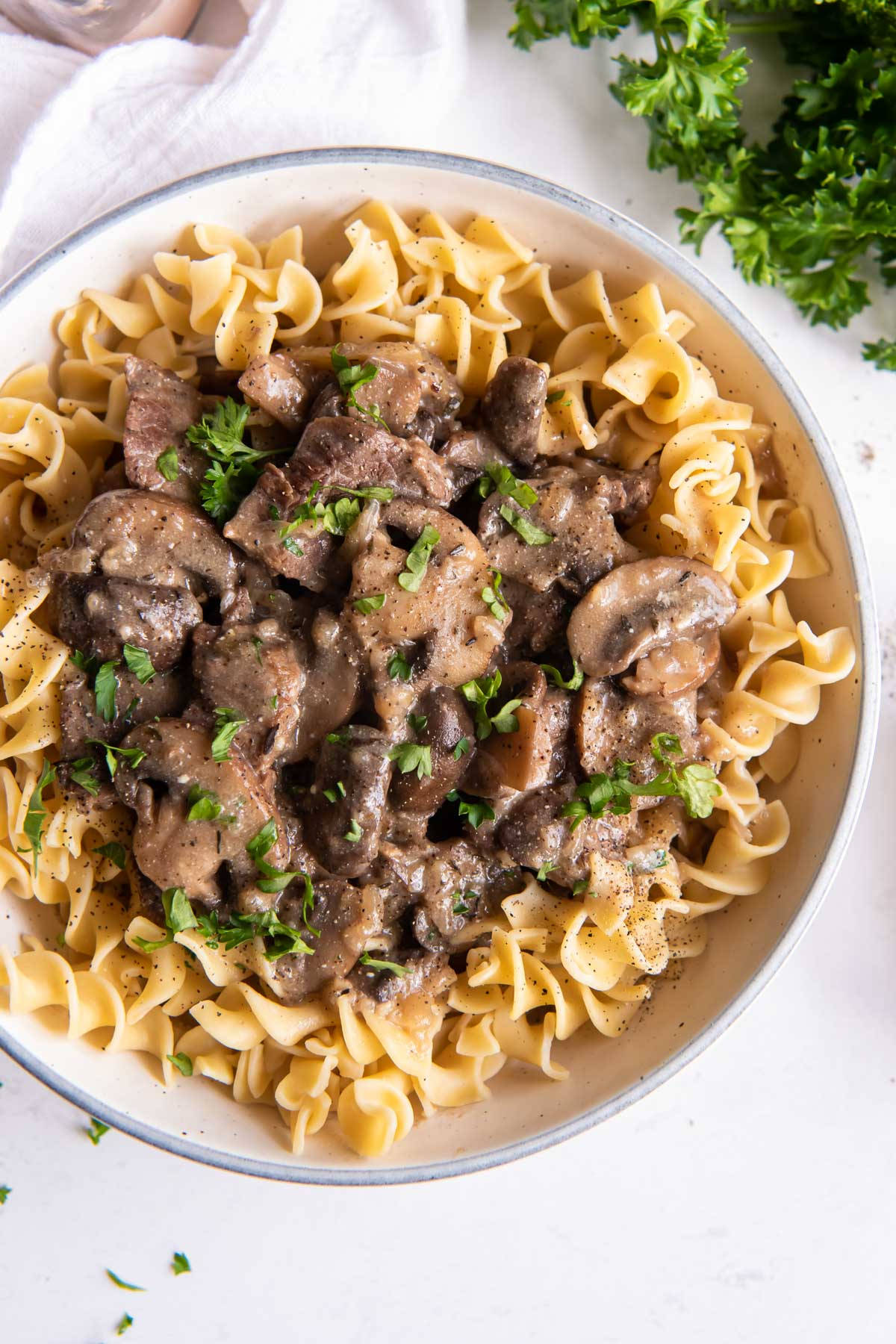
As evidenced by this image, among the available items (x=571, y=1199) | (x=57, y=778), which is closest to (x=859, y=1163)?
(x=571, y=1199)

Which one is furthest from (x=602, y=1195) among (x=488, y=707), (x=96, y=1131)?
(x=488, y=707)

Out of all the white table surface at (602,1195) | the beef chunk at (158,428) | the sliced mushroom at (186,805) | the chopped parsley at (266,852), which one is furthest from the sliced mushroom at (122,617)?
the white table surface at (602,1195)

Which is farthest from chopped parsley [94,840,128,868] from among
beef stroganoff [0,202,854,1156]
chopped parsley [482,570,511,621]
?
chopped parsley [482,570,511,621]

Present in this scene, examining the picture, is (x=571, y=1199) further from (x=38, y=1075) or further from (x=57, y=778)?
(x=57, y=778)

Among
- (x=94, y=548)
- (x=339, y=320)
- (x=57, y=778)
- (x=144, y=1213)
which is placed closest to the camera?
(x=94, y=548)

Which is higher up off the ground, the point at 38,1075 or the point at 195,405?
the point at 195,405

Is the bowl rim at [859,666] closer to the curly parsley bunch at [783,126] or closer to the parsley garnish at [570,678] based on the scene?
the curly parsley bunch at [783,126]
